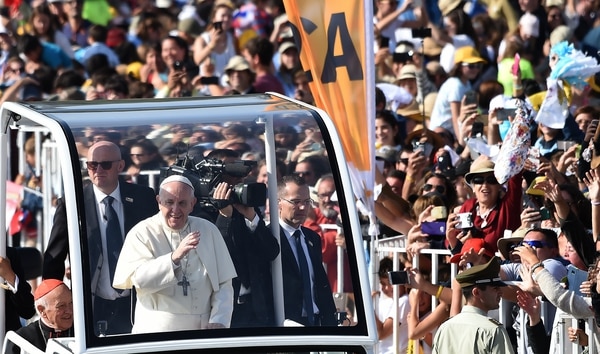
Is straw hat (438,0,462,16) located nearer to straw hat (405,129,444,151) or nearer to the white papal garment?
straw hat (405,129,444,151)

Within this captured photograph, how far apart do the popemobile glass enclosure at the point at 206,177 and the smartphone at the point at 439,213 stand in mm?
2035

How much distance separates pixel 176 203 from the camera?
714 centimetres

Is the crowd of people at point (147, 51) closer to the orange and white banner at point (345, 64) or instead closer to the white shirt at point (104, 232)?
the orange and white banner at point (345, 64)

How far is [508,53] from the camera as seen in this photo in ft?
46.5

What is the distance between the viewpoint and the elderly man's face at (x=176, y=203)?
711 centimetres

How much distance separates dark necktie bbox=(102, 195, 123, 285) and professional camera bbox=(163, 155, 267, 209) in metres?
0.34

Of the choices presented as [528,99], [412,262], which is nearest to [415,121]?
[528,99]

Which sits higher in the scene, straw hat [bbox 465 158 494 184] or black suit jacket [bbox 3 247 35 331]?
straw hat [bbox 465 158 494 184]

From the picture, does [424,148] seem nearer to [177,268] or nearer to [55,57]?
[177,268]

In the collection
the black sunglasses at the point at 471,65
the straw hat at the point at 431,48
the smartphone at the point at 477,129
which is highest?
the straw hat at the point at 431,48

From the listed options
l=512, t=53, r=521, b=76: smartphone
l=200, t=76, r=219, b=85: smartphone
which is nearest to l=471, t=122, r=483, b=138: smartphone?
l=512, t=53, r=521, b=76: smartphone

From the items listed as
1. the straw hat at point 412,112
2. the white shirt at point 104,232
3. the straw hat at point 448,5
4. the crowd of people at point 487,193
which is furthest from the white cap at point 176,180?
the straw hat at point 448,5

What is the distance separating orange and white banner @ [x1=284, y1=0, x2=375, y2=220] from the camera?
31.3 feet

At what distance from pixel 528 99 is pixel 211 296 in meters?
5.53
